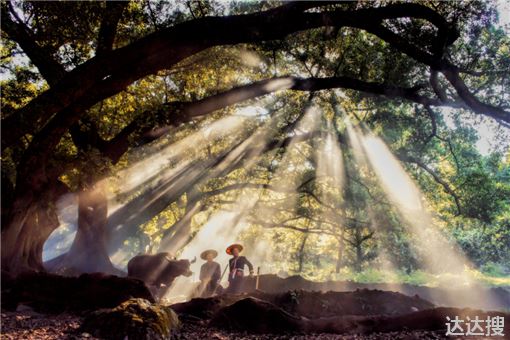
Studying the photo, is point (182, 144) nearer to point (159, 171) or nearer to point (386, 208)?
point (159, 171)

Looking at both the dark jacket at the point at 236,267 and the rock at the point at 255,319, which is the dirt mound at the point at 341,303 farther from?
the rock at the point at 255,319

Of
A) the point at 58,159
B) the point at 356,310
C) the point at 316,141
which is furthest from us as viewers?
the point at 316,141

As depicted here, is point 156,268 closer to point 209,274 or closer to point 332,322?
point 209,274

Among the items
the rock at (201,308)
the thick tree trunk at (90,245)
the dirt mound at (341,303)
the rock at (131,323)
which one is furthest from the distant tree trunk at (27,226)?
the dirt mound at (341,303)

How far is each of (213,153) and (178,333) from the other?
1422 centimetres

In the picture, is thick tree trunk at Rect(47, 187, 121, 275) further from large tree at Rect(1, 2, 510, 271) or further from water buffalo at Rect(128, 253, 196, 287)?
large tree at Rect(1, 2, 510, 271)

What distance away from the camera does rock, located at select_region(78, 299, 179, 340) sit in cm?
504

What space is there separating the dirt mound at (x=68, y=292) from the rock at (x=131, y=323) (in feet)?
6.51

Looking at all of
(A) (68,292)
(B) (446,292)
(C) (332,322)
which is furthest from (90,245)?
(B) (446,292)

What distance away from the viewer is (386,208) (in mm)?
21250

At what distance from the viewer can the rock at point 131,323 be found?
5035 mm

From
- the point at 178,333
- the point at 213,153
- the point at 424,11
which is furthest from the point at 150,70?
the point at 213,153

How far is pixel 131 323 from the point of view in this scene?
5121 mm

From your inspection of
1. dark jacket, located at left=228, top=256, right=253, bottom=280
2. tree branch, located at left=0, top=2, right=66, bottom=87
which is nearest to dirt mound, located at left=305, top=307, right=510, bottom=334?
dark jacket, located at left=228, top=256, right=253, bottom=280
